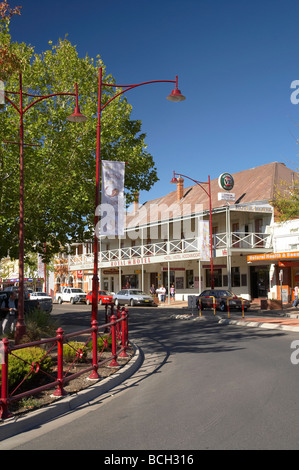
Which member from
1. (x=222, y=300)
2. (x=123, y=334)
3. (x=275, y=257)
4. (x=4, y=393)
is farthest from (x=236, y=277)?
(x=4, y=393)

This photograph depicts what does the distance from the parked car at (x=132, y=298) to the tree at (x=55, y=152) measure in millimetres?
15174

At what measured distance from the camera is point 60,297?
48719 mm

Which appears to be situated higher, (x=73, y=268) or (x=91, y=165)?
(x=91, y=165)

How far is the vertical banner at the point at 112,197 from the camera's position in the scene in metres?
13.3

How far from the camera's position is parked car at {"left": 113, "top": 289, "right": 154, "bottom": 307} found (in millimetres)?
35969

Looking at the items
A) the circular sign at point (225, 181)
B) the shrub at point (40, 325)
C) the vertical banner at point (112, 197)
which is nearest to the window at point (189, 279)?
the circular sign at point (225, 181)

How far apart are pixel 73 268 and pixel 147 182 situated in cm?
3216

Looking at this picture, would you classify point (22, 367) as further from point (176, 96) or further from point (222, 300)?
point (222, 300)

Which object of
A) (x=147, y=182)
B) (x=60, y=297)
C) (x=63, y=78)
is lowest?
(x=60, y=297)

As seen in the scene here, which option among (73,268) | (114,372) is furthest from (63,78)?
(73,268)

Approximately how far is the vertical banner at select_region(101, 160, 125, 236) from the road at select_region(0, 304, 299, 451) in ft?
12.5

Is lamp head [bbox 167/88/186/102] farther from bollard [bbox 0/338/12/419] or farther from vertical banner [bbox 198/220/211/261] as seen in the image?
vertical banner [bbox 198/220/211/261]

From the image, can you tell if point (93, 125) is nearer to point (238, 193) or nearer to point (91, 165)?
point (91, 165)
